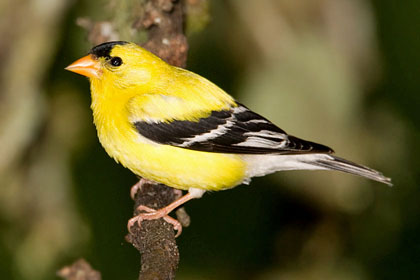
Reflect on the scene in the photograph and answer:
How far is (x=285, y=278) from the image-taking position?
405cm

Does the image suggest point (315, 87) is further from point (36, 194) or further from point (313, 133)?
point (36, 194)

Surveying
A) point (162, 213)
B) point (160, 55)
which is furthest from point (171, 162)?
point (160, 55)

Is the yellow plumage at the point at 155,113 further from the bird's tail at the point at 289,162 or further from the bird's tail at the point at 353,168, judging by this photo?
the bird's tail at the point at 353,168

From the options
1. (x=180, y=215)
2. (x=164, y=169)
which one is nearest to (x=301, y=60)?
(x=164, y=169)

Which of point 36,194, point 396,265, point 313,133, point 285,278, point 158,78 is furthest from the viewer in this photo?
point 285,278

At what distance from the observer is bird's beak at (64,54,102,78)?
11.0 ft

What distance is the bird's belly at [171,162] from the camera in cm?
316

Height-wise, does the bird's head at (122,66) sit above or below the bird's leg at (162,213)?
above

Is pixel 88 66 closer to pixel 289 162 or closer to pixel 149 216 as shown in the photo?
pixel 149 216

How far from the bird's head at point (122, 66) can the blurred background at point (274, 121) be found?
207 mm

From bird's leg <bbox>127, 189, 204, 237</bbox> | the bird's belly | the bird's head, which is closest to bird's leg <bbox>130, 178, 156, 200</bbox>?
bird's leg <bbox>127, 189, 204, 237</bbox>

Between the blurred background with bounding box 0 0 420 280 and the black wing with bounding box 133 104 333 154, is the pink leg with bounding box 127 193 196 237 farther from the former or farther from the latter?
the black wing with bounding box 133 104 333 154

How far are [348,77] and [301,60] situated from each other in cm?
26

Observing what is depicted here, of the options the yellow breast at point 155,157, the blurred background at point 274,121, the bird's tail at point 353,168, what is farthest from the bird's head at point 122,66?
the bird's tail at point 353,168
